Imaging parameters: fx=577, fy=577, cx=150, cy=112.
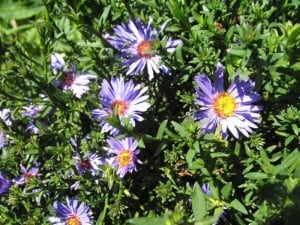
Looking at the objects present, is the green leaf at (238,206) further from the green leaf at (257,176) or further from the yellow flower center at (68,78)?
the yellow flower center at (68,78)

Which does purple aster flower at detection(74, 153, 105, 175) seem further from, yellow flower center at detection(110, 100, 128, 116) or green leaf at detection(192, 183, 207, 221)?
green leaf at detection(192, 183, 207, 221)

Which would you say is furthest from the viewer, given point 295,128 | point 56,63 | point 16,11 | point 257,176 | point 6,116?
point 16,11

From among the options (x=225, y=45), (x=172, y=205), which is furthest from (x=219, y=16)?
(x=172, y=205)

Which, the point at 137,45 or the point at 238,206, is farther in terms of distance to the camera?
the point at 137,45

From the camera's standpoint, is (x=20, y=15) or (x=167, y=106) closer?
(x=167, y=106)

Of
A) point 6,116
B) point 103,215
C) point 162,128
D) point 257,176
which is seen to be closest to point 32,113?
point 6,116

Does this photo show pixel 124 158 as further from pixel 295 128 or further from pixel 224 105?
pixel 295 128

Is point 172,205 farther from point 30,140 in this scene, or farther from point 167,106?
point 30,140
